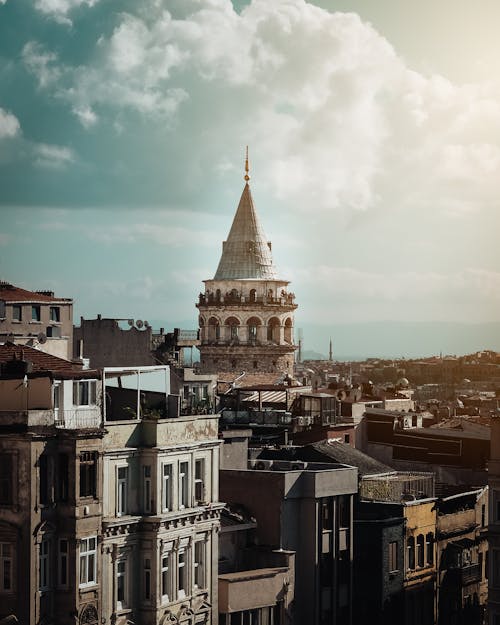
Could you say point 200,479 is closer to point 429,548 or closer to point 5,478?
point 5,478

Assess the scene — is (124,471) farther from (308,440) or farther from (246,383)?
(246,383)

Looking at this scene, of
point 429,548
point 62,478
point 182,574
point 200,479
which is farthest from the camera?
point 429,548

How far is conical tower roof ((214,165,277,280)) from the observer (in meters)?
107

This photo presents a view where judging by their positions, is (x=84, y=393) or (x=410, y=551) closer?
(x=84, y=393)

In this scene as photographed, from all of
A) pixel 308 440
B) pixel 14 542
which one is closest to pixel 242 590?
pixel 14 542

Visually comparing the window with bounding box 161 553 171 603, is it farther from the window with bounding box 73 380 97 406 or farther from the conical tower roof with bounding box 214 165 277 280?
the conical tower roof with bounding box 214 165 277 280

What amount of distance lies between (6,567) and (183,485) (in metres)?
6.40

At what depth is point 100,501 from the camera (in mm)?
41312

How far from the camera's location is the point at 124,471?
42844 mm

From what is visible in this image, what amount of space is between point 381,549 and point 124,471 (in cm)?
1264

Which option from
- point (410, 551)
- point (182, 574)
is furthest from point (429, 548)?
point (182, 574)

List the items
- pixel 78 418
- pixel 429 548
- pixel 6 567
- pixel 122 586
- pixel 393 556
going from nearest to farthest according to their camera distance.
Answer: pixel 6 567, pixel 78 418, pixel 122 586, pixel 393 556, pixel 429 548

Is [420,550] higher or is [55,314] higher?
[55,314]

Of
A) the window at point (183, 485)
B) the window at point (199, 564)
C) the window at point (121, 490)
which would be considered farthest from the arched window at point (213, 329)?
the window at point (121, 490)
